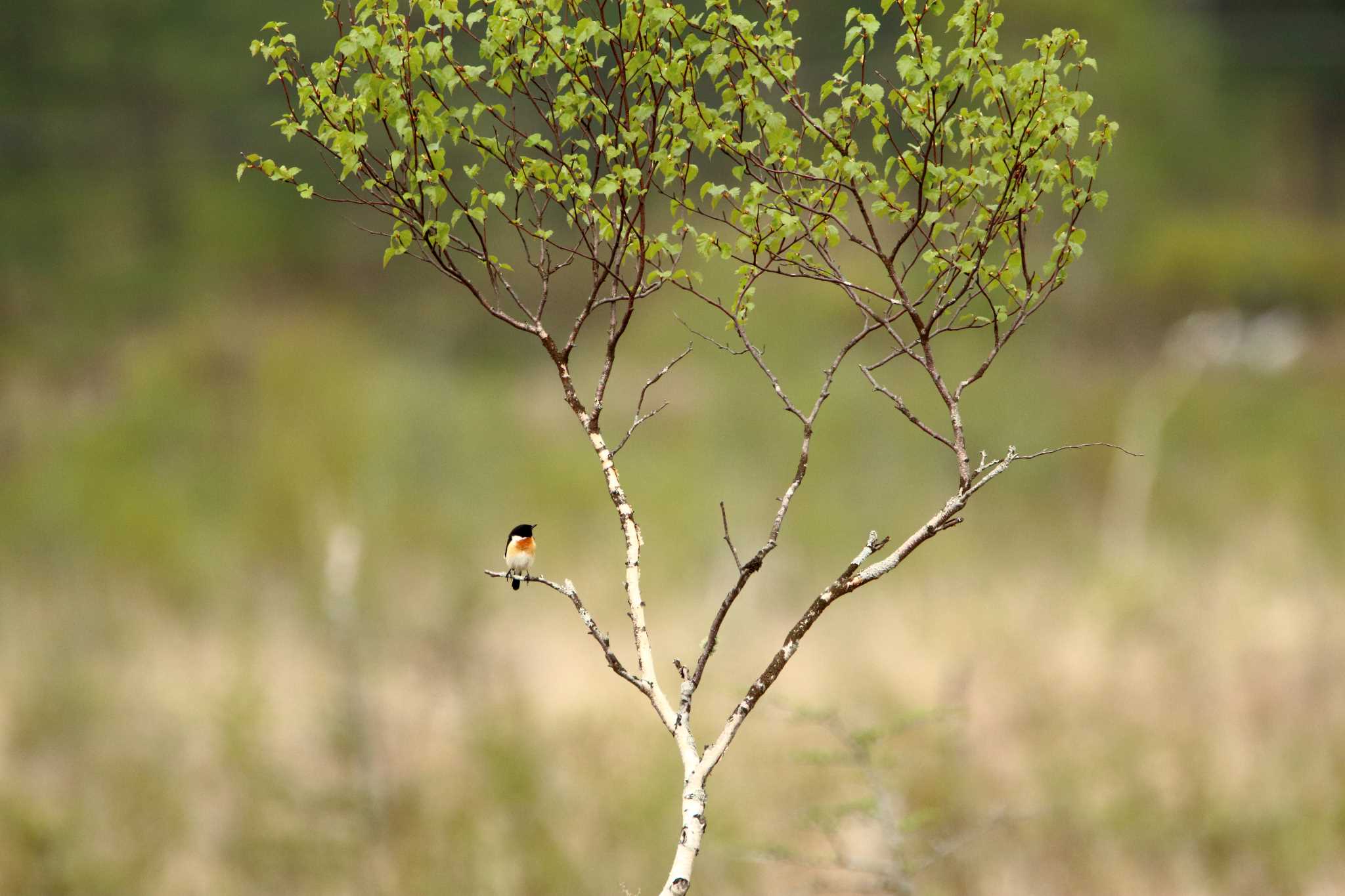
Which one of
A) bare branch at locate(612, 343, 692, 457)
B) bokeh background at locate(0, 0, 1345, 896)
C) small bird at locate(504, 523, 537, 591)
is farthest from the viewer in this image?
bokeh background at locate(0, 0, 1345, 896)

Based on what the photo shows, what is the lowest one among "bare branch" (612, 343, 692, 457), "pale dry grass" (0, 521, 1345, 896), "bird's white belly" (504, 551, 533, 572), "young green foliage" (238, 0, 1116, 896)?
"bird's white belly" (504, 551, 533, 572)

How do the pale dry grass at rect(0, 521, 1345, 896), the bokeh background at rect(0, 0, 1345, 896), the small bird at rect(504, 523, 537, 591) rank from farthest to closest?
the bokeh background at rect(0, 0, 1345, 896) → the pale dry grass at rect(0, 521, 1345, 896) → the small bird at rect(504, 523, 537, 591)

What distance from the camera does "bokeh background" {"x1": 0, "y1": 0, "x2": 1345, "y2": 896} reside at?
9.61m

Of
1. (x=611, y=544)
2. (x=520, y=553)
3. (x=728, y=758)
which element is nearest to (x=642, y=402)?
(x=520, y=553)

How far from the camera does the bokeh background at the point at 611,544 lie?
9.61m

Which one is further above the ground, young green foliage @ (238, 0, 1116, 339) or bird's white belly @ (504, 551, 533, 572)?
young green foliage @ (238, 0, 1116, 339)

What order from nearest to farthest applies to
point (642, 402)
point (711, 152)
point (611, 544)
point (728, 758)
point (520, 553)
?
point (642, 402)
point (711, 152)
point (520, 553)
point (728, 758)
point (611, 544)

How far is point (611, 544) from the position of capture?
21.8 metres

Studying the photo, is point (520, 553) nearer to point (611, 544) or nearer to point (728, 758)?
point (728, 758)

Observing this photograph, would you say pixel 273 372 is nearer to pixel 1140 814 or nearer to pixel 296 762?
pixel 296 762

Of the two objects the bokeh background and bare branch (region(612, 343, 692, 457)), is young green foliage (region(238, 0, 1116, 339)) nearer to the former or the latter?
bare branch (region(612, 343, 692, 457))

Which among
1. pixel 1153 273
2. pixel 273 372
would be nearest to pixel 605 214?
pixel 273 372

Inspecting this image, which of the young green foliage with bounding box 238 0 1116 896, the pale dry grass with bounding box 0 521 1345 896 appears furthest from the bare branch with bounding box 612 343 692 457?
the pale dry grass with bounding box 0 521 1345 896

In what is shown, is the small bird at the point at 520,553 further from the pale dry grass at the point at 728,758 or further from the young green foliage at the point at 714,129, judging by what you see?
the pale dry grass at the point at 728,758
